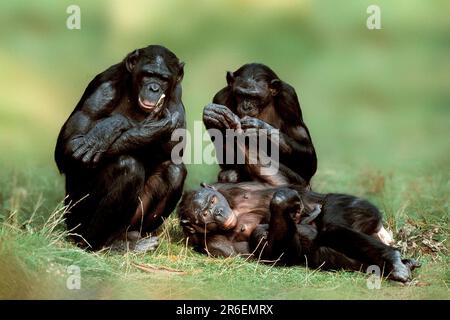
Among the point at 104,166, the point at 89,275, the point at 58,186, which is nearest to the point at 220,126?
the point at 104,166

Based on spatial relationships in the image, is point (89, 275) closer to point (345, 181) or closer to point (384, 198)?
point (384, 198)

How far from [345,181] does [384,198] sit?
3.72 ft

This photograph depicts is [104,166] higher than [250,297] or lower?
higher

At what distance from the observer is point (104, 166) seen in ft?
20.9

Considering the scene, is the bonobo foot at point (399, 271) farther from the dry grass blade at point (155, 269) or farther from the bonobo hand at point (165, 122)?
the bonobo hand at point (165, 122)

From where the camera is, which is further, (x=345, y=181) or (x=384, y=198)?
(x=345, y=181)

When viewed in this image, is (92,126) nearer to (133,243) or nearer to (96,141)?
(96,141)

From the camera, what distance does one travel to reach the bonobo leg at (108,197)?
249 inches

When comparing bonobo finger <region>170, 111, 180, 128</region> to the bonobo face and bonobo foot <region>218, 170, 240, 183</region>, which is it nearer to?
the bonobo face

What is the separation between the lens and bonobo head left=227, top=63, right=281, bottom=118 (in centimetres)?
727

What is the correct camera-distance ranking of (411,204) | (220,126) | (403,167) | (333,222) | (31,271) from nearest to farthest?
(31,271)
(333,222)
(220,126)
(411,204)
(403,167)

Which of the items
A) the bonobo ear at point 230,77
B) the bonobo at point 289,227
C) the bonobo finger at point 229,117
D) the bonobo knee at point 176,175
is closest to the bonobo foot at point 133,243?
the bonobo at point 289,227

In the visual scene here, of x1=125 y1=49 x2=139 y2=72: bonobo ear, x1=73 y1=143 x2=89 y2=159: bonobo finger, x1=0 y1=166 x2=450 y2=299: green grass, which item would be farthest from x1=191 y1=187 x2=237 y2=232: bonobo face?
x1=125 y1=49 x2=139 y2=72: bonobo ear

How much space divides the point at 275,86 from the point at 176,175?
1198 millimetres
